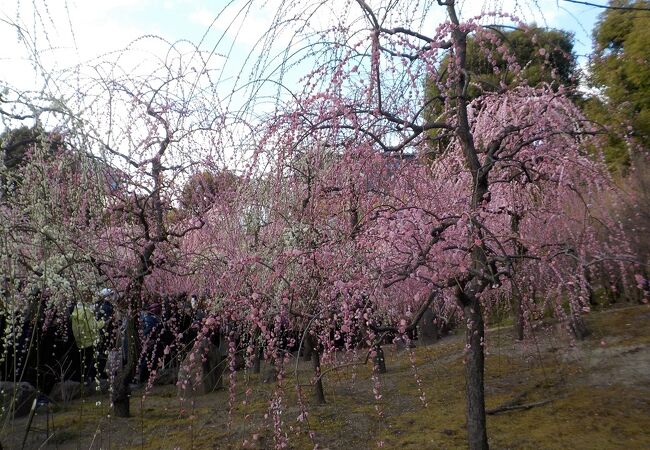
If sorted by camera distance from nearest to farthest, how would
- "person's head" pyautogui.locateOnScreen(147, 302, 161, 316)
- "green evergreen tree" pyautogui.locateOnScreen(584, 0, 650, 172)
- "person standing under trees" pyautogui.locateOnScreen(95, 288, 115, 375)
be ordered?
"person standing under trees" pyautogui.locateOnScreen(95, 288, 115, 375), "green evergreen tree" pyautogui.locateOnScreen(584, 0, 650, 172), "person's head" pyautogui.locateOnScreen(147, 302, 161, 316)

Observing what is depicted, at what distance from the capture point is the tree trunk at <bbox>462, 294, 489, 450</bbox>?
2895mm

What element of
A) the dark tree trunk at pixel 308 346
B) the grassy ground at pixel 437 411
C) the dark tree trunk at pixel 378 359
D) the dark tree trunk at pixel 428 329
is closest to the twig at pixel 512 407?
the grassy ground at pixel 437 411

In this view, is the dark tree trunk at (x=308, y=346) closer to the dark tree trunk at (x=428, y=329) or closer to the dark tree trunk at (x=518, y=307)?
the dark tree trunk at (x=518, y=307)

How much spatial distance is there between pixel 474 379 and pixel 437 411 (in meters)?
1.60

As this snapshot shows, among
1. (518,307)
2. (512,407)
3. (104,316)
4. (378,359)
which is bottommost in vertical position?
(512,407)

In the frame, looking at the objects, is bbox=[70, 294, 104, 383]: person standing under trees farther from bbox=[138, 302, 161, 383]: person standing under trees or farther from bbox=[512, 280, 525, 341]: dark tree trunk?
bbox=[512, 280, 525, 341]: dark tree trunk

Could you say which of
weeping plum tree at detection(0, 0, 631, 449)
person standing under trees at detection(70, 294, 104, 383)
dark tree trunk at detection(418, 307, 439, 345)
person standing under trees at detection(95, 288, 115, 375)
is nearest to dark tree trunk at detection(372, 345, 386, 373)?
weeping plum tree at detection(0, 0, 631, 449)

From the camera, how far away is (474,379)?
2.92m

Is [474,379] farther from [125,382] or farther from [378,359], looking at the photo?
[125,382]

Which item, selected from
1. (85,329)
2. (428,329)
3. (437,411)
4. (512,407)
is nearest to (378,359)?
(437,411)

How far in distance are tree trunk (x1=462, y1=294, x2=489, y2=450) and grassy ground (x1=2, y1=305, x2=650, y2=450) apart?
1.04ft

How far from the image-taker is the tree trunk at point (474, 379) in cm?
289

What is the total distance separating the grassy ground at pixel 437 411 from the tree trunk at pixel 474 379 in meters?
0.32

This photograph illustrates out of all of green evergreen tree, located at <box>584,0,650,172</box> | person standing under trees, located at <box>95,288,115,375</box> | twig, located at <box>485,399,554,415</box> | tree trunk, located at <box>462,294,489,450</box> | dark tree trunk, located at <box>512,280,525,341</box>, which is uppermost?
green evergreen tree, located at <box>584,0,650,172</box>
